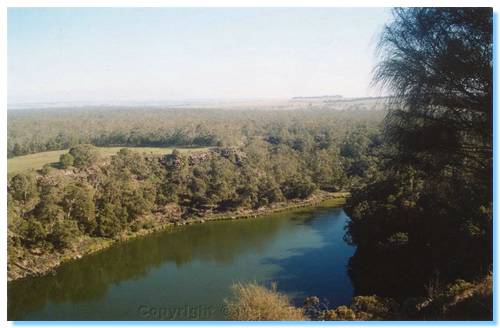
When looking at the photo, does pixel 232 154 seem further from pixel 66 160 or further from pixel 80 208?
pixel 80 208

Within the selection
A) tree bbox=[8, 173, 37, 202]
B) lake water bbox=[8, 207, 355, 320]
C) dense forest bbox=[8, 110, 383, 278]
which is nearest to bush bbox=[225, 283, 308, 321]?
lake water bbox=[8, 207, 355, 320]

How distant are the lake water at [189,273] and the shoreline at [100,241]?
0.35 meters

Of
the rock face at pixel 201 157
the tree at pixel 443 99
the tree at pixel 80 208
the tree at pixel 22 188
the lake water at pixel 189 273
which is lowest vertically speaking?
the lake water at pixel 189 273

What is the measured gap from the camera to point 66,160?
752 inches

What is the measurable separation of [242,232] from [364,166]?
11.5 m

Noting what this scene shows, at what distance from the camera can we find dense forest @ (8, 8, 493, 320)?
15.7 ft

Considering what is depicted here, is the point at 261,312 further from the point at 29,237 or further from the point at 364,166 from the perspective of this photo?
the point at 364,166

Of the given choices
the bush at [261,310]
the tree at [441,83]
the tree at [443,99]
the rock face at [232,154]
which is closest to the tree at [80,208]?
the bush at [261,310]

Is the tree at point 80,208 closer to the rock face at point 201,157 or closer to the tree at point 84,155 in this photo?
the tree at point 84,155

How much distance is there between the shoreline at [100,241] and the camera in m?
13.4

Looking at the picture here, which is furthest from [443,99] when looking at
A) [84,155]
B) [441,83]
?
[84,155]

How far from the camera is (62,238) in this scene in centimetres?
1481

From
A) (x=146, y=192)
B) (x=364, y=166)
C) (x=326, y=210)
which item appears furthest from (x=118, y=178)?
(x=364, y=166)

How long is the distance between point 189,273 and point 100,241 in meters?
4.69
